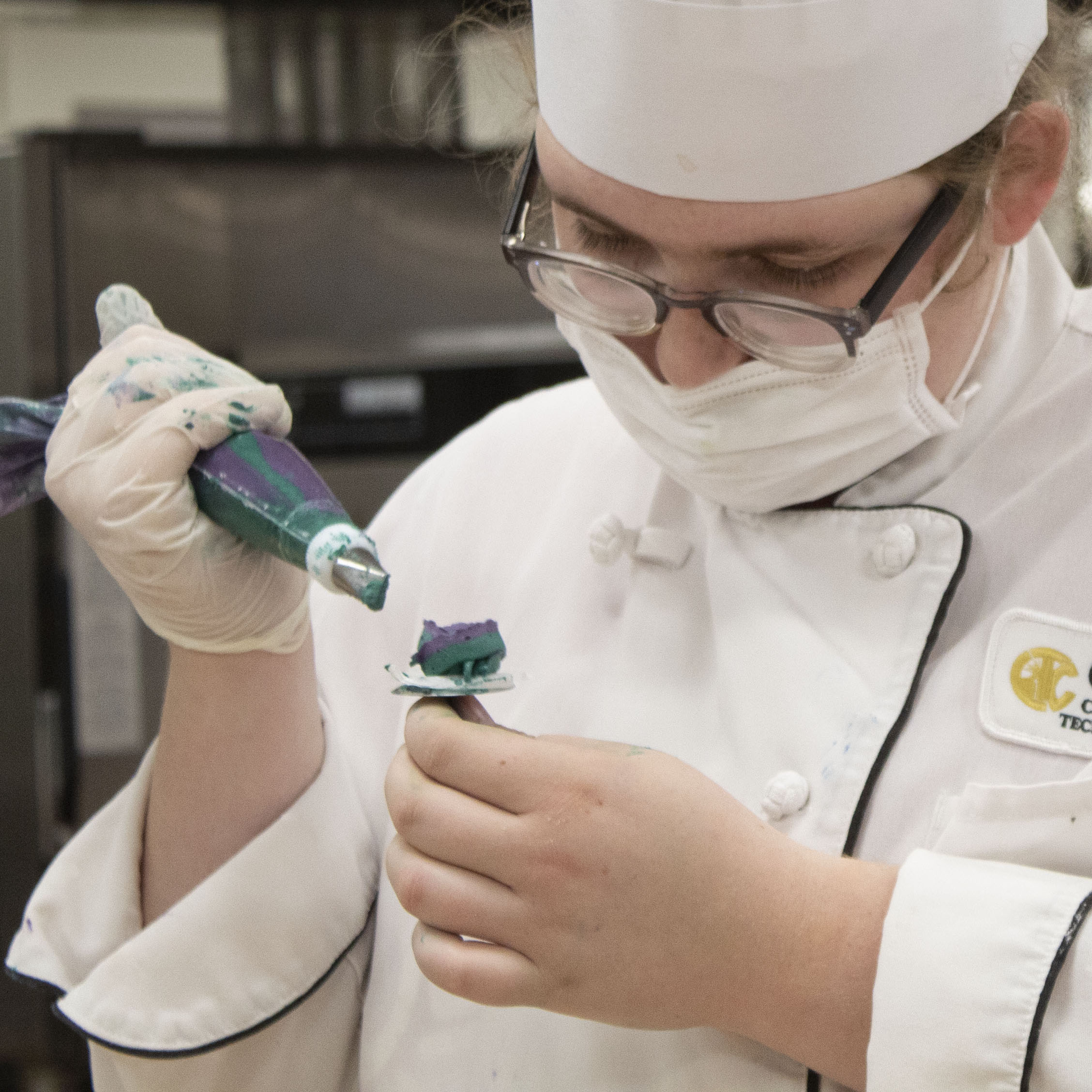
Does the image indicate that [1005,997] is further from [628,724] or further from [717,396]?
[717,396]

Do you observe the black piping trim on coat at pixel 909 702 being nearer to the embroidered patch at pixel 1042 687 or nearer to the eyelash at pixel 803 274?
the embroidered patch at pixel 1042 687

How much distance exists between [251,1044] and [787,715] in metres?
0.55

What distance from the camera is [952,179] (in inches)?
→ 37.4

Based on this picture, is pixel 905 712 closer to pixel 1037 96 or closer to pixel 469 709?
pixel 469 709

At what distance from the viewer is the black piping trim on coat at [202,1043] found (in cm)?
105

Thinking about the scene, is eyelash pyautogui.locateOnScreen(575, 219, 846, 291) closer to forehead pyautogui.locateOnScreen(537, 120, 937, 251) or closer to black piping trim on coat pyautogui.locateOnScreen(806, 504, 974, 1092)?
forehead pyautogui.locateOnScreen(537, 120, 937, 251)

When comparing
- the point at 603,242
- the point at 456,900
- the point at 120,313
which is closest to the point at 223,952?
the point at 456,900

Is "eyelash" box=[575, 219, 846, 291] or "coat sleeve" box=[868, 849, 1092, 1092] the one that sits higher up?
"eyelash" box=[575, 219, 846, 291]

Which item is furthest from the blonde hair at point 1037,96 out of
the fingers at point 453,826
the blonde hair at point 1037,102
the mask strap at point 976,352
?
the fingers at point 453,826

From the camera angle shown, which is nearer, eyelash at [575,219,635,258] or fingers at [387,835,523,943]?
fingers at [387,835,523,943]

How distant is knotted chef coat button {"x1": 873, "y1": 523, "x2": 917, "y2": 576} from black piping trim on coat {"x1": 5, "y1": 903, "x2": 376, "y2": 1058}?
22.2 inches

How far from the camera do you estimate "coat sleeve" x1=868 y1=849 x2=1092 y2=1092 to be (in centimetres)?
79

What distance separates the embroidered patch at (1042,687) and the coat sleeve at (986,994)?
13cm

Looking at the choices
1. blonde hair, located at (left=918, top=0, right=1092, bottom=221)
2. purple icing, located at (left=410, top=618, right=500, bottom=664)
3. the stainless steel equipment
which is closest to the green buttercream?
purple icing, located at (left=410, top=618, right=500, bottom=664)
